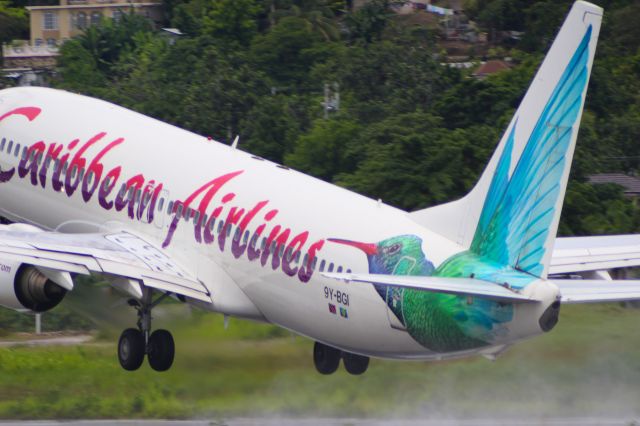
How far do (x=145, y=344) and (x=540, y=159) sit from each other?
1147cm

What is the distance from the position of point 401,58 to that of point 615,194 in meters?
21.1

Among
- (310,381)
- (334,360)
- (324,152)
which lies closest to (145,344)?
(310,381)

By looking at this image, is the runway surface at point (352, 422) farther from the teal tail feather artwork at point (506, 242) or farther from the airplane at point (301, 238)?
the teal tail feather artwork at point (506, 242)

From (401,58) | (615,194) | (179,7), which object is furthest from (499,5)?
(615,194)

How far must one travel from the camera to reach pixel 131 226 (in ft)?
116

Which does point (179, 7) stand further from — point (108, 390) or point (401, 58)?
point (108, 390)

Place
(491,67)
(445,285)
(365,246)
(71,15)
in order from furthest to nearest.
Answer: (71,15), (491,67), (365,246), (445,285)

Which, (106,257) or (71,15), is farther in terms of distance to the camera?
(71,15)

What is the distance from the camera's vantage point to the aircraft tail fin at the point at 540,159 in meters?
25.8

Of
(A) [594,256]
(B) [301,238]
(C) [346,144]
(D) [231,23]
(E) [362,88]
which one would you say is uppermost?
(B) [301,238]

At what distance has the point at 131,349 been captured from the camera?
33.8m

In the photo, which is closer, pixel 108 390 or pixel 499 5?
pixel 108 390

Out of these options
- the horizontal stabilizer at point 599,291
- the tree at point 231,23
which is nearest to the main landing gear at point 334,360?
the horizontal stabilizer at point 599,291

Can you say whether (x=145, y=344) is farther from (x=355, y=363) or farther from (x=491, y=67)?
(x=491, y=67)
